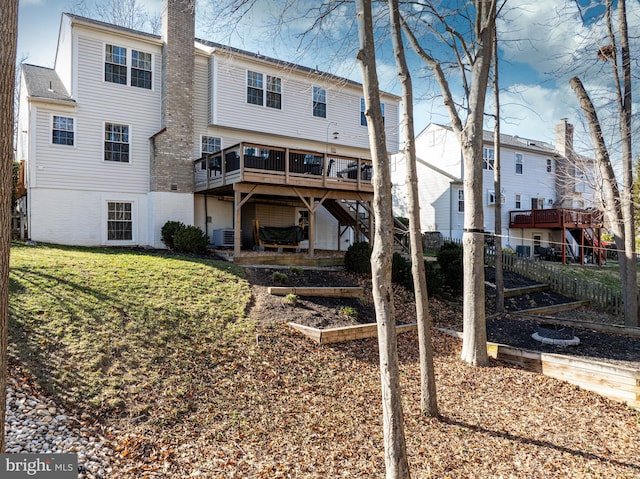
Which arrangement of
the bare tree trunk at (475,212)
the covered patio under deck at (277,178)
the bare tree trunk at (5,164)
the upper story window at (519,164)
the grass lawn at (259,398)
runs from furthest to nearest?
the upper story window at (519,164), the covered patio under deck at (277,178), the bare tree trunk at (475,212), the grass lawn at (259,398), the bare tree trunk at (5,164)

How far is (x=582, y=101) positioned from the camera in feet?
35.9

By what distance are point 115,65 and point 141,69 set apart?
84 centimetres

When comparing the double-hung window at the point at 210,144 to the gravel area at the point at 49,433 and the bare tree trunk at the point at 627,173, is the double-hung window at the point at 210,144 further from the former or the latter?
the bare tree trunk at the point at 627,173

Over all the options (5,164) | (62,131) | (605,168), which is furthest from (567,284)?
(62,131)

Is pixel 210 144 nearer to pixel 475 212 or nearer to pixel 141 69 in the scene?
pixel 141 69

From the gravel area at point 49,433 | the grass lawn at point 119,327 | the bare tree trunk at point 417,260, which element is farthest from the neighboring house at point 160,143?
the gravel area at point 49,433

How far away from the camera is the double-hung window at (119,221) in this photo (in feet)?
46.8

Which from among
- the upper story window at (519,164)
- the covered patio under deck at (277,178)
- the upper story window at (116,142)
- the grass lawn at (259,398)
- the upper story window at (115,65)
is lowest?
the grass lawn at (259,398)

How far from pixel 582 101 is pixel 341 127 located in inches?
394

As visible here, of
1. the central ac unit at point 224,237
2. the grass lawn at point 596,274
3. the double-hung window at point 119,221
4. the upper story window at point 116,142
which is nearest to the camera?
the upper story window at point 116,142

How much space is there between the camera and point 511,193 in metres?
27.2

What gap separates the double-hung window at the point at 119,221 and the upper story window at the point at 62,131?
7.69 feet

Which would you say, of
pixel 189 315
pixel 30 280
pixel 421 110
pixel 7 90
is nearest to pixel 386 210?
pixel 7 90

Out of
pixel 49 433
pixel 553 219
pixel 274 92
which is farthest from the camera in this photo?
pixel 553 219
